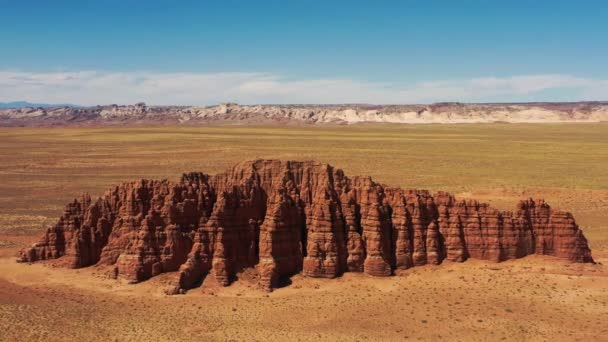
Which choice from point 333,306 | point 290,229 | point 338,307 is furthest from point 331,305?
point 290,229

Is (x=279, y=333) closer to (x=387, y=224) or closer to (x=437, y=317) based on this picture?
(x=437, y=317)

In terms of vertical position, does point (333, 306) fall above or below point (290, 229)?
below

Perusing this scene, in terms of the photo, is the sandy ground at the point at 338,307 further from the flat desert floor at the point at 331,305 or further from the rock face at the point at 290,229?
the rock face at the point at 290,229

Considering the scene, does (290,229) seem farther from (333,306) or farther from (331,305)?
(333,306)

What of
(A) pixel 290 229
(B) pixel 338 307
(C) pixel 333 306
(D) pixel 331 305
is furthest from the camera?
(A) pixel 290 229

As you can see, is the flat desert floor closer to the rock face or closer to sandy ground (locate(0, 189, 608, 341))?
sandy ground (locate(0, 189, 608, 341))

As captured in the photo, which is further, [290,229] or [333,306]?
[290,229]

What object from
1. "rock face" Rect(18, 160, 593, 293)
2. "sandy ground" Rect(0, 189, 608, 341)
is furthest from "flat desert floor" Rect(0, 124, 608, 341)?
"rock face" Rect(18, 160, 593, 293)

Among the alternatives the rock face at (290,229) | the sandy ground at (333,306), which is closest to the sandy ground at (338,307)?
the sandy ground at (333,306)
